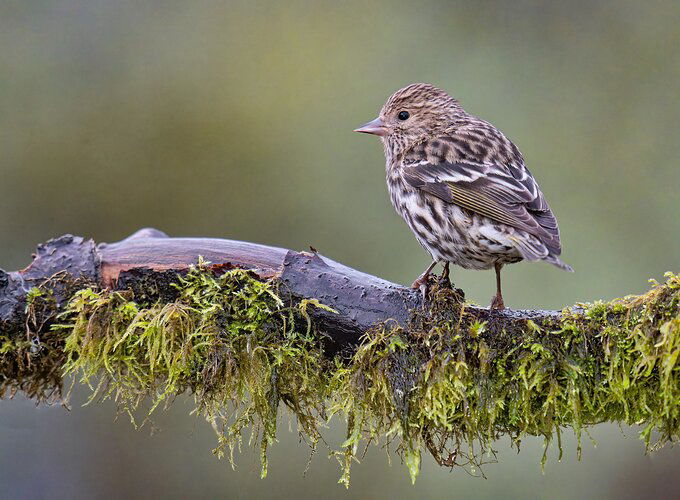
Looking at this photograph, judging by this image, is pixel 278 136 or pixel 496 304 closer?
pixel 496 304

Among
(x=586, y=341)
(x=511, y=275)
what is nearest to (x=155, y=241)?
(x=586, y=341)

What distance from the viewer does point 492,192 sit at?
4449 millimetres

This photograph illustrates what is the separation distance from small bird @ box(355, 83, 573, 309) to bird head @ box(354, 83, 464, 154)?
2cm

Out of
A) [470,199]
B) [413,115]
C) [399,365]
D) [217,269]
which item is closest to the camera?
[399,365]

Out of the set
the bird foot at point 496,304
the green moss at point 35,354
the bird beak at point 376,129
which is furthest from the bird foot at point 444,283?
the bird beak at point 376,129

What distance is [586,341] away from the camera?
3338 mm

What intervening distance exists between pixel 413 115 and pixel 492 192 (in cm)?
119

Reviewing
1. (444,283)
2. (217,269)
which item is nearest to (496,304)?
(444,283)

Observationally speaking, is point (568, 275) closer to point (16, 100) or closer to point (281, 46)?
point (281, 46)

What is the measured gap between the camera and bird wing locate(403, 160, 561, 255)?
4258 millimetres

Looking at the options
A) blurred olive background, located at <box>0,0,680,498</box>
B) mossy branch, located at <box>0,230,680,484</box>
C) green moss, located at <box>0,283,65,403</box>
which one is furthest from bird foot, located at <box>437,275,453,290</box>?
blurred olive background, located at <box>0,0,680,498</box>

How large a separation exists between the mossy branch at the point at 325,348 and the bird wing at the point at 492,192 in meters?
0.82

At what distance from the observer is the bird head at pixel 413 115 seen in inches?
211

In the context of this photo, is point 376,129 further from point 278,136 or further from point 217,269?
point 278,136
